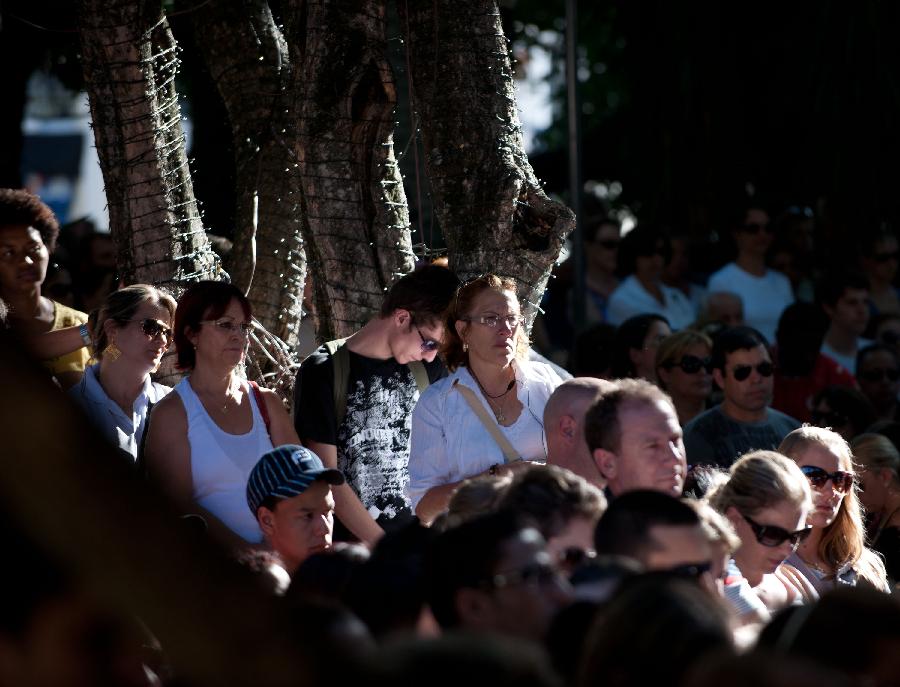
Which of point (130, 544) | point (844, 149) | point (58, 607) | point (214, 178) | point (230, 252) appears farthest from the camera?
point (844, 149)

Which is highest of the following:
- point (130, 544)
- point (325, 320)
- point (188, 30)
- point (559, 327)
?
point (188, 30)

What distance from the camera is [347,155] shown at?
221 inches

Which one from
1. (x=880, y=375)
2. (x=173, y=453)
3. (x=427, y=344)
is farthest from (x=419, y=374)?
(x=880, y=375)

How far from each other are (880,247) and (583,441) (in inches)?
239

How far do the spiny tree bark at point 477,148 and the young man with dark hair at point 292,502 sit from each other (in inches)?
63.3

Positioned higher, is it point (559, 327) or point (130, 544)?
point (130, 544)

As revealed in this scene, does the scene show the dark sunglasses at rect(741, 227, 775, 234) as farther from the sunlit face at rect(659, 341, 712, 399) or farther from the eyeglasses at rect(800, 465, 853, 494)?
the eyeglasses at rect(800, 465, 853, 494)

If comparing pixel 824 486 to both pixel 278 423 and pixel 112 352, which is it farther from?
pixel 112 352

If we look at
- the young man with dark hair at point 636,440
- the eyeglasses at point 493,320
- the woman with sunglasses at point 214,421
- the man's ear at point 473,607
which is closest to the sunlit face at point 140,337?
the woman with sunglasses at point 214,421

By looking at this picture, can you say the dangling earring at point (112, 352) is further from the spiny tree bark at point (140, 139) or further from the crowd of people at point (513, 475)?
the spiny tree bark at point (140, 139)

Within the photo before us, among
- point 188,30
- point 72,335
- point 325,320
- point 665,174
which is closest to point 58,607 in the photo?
point 72,335

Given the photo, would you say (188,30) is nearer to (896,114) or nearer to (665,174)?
(665,174)

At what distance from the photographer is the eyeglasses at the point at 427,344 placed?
518 centimetres

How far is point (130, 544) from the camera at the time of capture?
1.60 metres
